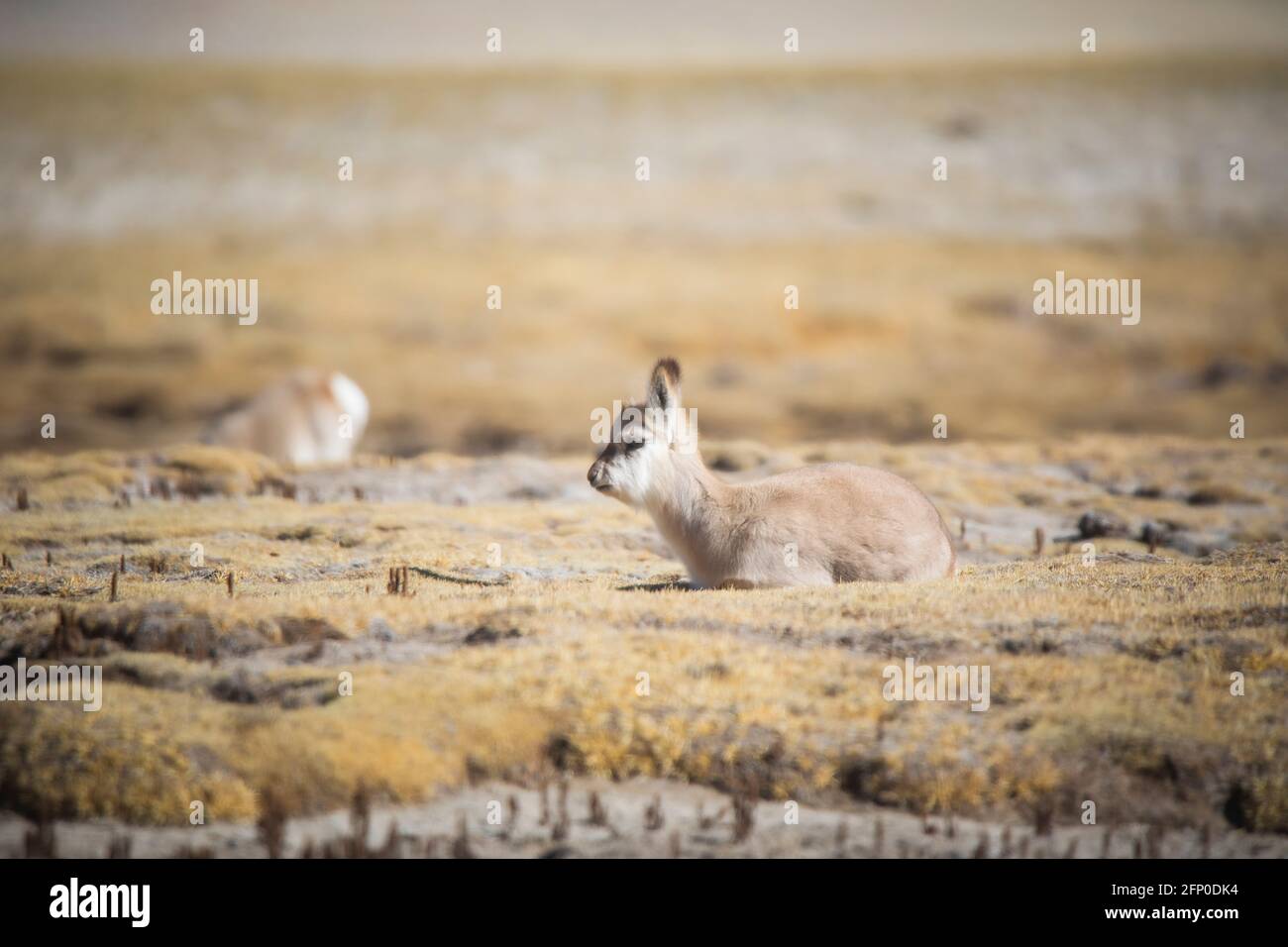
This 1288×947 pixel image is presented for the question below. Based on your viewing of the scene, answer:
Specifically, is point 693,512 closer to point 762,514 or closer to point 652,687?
point 762,514

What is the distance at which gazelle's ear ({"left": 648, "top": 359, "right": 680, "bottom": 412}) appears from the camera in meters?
15.8

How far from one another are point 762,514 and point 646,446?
4.71 feet

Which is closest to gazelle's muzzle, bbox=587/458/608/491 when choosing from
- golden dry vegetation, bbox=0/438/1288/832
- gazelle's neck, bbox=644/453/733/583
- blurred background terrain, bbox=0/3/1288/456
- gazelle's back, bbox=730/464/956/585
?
gazelle's neck, bbox=644/453/733/583

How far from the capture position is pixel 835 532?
15484 millimetres

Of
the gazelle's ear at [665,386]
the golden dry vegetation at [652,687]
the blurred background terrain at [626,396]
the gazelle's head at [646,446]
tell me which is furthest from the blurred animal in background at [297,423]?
the gazelle's ear at [665,386]

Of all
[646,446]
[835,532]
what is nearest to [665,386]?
[646,446]

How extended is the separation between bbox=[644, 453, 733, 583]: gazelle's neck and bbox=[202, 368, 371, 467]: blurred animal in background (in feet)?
47.1

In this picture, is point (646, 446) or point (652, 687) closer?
point (652, 687)

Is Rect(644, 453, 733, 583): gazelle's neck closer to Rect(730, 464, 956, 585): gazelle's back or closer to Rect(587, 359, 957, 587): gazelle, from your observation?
Rect(587, 359, 957, 587): gazelle

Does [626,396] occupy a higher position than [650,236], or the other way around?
[650,236]

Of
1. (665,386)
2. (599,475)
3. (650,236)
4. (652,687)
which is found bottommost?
(652,687)

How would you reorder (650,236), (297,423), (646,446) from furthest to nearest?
1. (650,236)
2. (297,423)
3. (646,446)

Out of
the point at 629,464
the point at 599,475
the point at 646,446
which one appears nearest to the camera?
the point at 599,475

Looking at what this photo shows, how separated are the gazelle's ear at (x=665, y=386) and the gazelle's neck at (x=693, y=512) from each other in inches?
21.0
